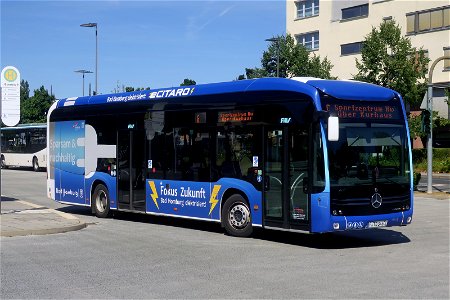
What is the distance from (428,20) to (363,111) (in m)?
40.9

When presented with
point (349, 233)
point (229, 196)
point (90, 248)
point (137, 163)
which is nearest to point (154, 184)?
point (137, 163)

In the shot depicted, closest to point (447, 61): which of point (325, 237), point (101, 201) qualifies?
point (101, 201)

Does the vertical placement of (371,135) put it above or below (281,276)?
above

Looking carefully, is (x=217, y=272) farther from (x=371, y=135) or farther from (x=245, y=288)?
(x=371, y=135)

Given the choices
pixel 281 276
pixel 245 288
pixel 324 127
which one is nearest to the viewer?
pixel 245 288

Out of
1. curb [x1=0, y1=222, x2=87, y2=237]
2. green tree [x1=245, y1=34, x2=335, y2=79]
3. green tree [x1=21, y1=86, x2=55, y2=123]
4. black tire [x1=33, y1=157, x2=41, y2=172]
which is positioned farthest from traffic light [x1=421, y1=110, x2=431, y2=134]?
green tree [x1=21, y1=86, x2=55, y2=123]

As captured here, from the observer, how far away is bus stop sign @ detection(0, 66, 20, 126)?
1620 centimetres

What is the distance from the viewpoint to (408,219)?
11938 mm

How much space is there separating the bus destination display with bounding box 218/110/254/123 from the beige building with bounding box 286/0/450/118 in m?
38.3

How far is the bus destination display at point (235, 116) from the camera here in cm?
1258

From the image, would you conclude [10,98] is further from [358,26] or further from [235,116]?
[358,26]

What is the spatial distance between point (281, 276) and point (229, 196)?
450cm

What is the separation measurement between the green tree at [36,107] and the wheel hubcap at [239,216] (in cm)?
7082

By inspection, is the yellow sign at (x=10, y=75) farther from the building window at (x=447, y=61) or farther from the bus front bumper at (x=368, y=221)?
the building window at (x=447, y=61)
